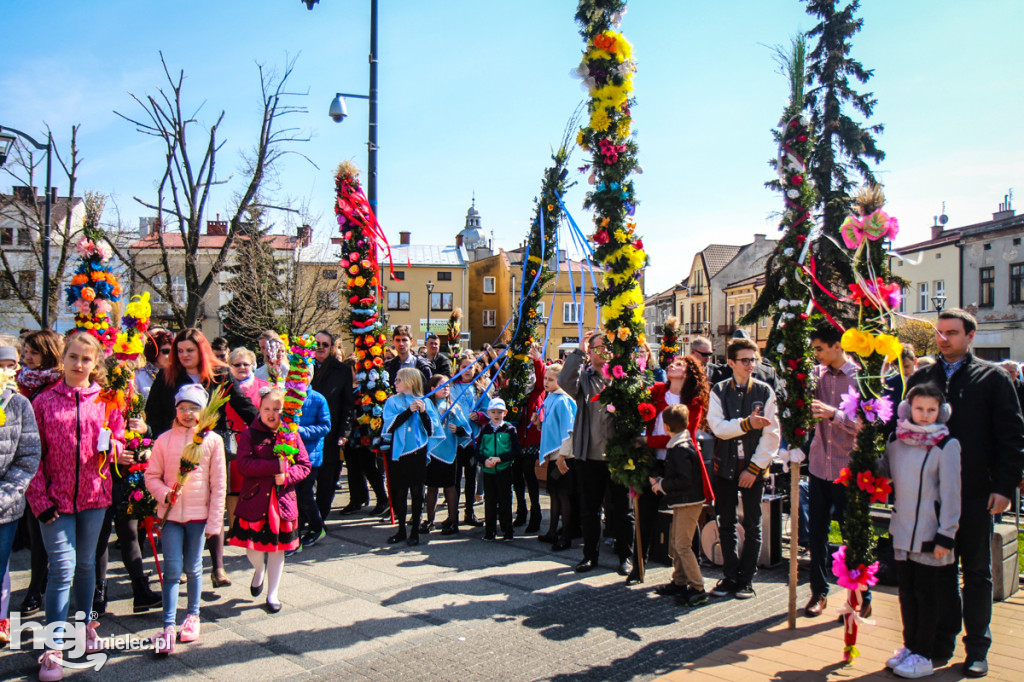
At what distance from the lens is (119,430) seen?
510 centimetres

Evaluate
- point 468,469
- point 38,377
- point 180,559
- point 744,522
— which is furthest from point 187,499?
point 744,522

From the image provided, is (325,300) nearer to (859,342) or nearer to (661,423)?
(661,423)

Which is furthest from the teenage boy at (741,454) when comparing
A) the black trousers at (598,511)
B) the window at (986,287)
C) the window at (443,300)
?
the window at (443,300)

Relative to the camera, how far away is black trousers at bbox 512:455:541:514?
8.62 m

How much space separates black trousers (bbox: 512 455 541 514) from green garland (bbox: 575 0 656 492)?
2.15 m

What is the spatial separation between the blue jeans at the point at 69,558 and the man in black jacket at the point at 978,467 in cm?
555

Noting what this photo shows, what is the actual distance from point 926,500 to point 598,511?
312cm

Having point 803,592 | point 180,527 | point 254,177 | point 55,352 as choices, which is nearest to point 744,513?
point 803,592

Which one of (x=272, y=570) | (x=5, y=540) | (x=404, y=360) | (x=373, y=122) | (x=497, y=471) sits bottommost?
(x=272, y=570)

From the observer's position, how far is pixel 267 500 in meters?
5.63

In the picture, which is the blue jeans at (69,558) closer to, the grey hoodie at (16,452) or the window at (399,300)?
the grey hoodie at (16,452)

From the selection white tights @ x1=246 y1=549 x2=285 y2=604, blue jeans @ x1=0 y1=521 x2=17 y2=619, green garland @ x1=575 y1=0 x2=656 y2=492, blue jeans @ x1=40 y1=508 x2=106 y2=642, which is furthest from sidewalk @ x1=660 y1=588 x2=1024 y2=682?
blue jeans @ x1=0 y1=521 x2=17 y2=619

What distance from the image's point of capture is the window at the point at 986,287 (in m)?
34.8

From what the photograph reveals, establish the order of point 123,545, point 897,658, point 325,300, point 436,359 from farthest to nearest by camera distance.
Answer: point 325,300 → point 436,359 → point 123,545 → point 897,658
